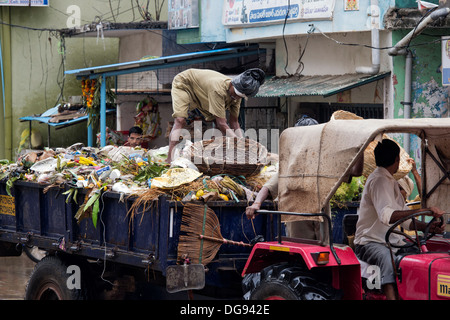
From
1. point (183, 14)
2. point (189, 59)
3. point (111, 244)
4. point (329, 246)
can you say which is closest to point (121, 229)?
point (111, 244)

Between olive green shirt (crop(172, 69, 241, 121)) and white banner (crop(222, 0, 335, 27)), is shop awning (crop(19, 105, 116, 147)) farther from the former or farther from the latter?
olive green shirt (crop(172, 69, 241, 121))

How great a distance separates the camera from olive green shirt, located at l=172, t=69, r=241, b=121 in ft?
27.5

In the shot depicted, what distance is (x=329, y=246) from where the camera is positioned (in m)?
5.12

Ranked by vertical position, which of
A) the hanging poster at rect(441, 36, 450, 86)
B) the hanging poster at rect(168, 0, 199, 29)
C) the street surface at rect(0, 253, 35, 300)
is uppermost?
the hanging poster at rect(168, 0, 199, 29)

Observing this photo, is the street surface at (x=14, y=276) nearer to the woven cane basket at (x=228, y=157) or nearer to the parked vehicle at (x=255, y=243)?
the parked vehicle at (x=255, y=243)

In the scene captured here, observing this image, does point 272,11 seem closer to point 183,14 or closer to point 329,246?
point 183,14

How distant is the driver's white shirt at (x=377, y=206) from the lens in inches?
204

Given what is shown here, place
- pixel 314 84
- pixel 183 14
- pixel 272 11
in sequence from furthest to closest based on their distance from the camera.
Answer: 1. pixel 183 14
2. pixel 272 11
3. pixel 314 84

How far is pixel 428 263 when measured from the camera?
4.76 metres

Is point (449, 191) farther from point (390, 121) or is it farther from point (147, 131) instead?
point (147, 131)

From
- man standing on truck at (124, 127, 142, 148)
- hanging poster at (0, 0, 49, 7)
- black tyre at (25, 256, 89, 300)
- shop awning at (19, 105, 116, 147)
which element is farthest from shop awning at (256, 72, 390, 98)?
hanging poster at (0, 0, 49, 7)

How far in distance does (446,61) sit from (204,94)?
344 cm

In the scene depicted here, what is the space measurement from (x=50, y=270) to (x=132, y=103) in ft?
32.3
